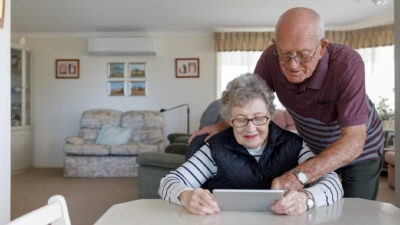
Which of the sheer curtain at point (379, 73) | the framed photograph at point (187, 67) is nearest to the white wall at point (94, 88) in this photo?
the framed photograph at point (187, 67)

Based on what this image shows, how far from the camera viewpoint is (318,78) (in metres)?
1.47

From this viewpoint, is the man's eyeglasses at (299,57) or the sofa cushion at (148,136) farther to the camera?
the sofa cushion at (148,136)

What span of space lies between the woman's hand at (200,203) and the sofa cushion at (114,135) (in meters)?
4.84

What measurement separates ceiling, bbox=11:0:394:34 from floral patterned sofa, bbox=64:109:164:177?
140 centimetres

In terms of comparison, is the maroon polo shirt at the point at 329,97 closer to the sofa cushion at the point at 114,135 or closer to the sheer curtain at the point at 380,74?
the sofa cushion at the point at 114,135

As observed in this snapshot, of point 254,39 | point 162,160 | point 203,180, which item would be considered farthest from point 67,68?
point 203,180

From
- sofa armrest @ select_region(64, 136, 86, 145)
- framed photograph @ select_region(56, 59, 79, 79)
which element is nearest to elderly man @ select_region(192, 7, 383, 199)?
sofa armrest @ select_region(64, 136, 86, 145)

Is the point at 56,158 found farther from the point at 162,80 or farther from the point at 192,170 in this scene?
the point at 192,170

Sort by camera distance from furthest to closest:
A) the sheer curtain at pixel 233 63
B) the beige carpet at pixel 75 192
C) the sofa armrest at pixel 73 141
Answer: the sheer curtain at pixel 233 63 → the sofa armrest at pixel 73 141 → the beige carpet at pixel 75 192

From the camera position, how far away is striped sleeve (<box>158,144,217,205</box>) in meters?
1.41

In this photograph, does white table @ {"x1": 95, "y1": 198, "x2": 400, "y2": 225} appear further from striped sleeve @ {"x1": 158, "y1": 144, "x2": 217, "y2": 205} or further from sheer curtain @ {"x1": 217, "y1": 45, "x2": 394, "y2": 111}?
sheer curtain @ {"x1": 217, "y1": 45, "x2": 394, "y2": 111}

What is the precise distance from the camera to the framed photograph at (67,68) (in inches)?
259

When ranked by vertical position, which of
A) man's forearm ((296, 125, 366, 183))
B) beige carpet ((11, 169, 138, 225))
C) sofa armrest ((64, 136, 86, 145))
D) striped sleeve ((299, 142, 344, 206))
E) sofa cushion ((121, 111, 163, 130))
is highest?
man's forearm ((296, 125, 366, 183))

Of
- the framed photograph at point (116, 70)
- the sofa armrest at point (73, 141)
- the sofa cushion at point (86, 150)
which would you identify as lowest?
the sofa cushion at point (86, 150)
